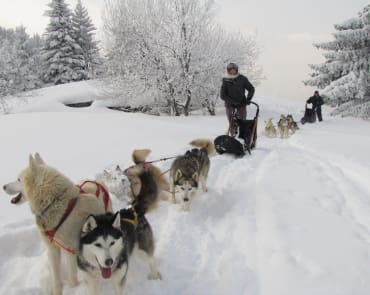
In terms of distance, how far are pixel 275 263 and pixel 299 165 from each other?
3496 millimetres

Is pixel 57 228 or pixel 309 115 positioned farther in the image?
pixel 309 115

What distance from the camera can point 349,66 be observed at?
16953 millimetres

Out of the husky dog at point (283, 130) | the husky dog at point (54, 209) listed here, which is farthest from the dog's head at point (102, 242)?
the husky dog at point (283, 130)

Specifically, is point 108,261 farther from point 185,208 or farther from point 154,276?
point 185,208

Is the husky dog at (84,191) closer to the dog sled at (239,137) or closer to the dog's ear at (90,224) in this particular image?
the dog's ear at (90,224)

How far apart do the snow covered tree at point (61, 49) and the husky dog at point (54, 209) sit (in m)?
31.1

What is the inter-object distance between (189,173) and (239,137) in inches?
135

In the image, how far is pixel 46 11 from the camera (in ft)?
99.8

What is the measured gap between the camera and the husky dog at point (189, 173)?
13.3 ft

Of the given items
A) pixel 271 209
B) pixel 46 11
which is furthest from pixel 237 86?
pixel 46 11

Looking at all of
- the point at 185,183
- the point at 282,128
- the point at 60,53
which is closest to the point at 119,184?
the point at 185,183

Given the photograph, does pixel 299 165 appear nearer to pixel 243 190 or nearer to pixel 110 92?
pixel 243 190

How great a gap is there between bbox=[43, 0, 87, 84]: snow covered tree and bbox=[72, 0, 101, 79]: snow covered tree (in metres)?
0.94

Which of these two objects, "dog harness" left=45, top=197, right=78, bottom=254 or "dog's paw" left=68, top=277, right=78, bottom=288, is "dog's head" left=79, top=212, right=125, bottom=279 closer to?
"dog harness" left=45, top=197, right=78, bottom=254
